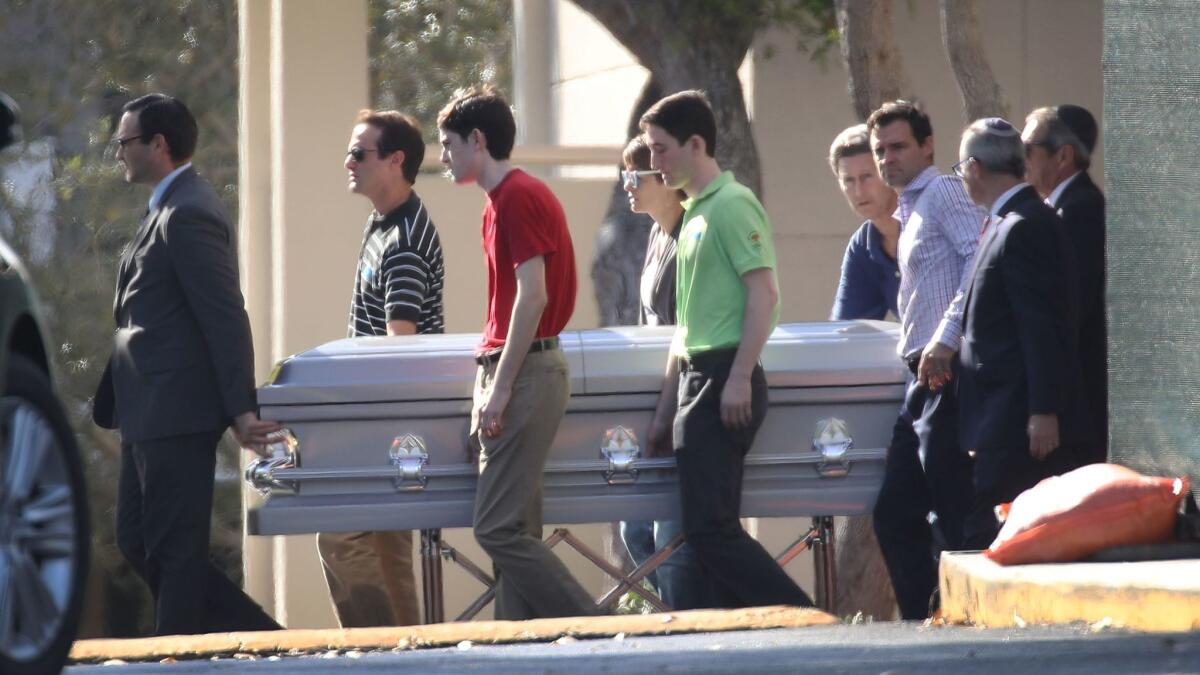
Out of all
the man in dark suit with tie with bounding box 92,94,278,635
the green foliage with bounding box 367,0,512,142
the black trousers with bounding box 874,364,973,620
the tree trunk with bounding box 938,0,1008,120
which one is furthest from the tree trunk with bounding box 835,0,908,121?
the green foliage with bounding box 367,0,512,142

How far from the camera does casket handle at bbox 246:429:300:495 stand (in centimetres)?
711

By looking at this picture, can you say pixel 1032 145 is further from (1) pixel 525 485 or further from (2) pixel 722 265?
(1) pixel 525 485

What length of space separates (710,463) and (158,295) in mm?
1903

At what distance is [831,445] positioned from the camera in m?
7.30

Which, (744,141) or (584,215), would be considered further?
(584,215)

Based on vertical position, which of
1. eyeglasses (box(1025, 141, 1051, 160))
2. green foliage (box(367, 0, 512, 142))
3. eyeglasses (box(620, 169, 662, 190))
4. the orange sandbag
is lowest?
the orange sandbag

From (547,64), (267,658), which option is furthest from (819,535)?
(547,64)

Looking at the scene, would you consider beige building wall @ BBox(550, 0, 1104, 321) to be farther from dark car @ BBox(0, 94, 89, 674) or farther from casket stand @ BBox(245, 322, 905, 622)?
dark car @ BBox(0, 94, 89, 674)

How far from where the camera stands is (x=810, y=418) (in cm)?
733

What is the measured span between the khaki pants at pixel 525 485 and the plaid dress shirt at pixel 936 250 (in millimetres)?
1155

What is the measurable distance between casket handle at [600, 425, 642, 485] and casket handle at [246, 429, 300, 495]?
1014mm

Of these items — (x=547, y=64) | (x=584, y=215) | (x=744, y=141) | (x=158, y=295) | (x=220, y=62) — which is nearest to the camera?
(x=158, y=295)

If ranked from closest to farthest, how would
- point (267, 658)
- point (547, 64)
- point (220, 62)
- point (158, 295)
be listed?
point (267, 658)
point (158, 295)
point (547, 64)
point (220, 62)

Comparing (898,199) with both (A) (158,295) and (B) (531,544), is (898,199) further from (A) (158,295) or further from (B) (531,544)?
(A) (158,295)
